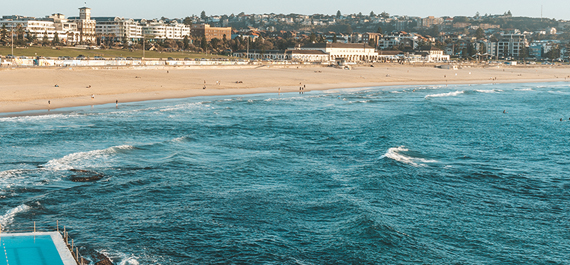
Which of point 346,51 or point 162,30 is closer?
point 346,51

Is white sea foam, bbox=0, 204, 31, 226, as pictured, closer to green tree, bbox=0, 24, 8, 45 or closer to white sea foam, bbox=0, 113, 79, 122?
white sea foam, bbox=0, 113, 79, 122

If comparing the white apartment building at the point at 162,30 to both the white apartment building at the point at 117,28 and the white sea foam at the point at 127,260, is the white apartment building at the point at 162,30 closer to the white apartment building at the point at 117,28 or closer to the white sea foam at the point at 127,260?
the white apartment building at the point at 117,28

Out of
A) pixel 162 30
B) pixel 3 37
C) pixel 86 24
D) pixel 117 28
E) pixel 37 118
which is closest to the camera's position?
pixel 37 118

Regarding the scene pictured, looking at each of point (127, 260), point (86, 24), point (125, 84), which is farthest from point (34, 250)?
point (86, 24)

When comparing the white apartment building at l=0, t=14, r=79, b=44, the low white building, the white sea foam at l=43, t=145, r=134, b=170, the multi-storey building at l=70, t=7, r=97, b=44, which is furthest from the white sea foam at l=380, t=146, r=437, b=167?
the multi-storey building at l=70, t=7, r=97, b=44

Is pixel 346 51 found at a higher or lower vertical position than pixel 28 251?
higher

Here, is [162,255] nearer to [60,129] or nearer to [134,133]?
[134,133]

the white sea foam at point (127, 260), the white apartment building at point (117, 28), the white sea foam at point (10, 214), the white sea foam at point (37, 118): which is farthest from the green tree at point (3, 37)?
the white sea foam at point (127, 260)

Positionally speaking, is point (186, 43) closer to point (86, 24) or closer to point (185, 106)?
point (86, 24)
